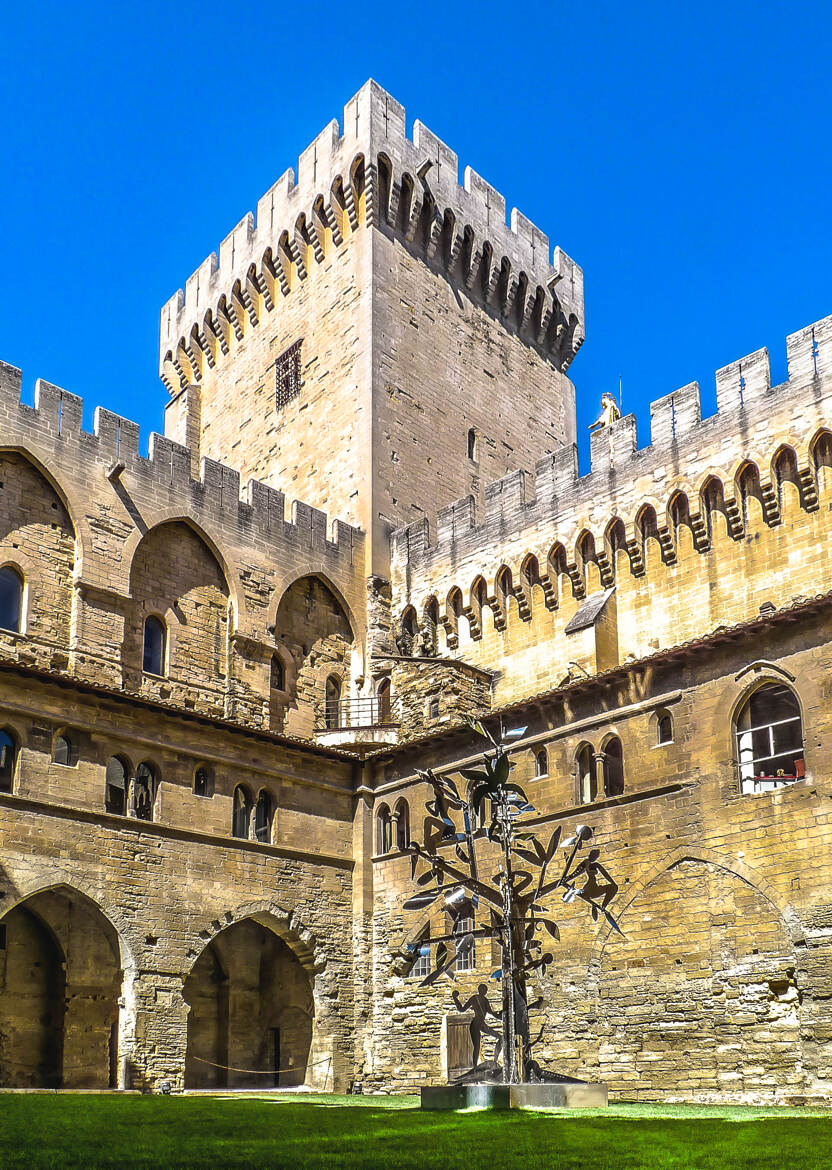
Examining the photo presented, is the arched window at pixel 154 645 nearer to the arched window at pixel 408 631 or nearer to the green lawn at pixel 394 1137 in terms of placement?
the arched window at pixel 408 631

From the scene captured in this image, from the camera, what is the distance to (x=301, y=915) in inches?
1075

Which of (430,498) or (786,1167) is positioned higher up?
(430,498)

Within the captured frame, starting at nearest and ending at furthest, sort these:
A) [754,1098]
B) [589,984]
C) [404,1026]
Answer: [754,1098] < [589,984] < [404,1026]

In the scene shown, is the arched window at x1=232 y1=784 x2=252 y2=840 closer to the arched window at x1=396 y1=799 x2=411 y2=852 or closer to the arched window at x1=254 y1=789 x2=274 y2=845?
the arched window at x1=254 y1=789 x2=274 y2=845

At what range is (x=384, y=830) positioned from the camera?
95.3 ft

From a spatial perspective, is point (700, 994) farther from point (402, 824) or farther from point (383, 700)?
point (383, 700)

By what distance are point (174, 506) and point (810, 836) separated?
15511mm

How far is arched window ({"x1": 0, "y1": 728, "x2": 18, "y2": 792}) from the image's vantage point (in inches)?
923

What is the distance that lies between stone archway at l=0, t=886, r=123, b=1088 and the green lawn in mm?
6751

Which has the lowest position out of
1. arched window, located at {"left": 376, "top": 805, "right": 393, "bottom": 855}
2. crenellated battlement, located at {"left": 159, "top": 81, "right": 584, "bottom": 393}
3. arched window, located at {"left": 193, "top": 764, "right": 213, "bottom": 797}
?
arched window, located at {"left": 376, "top": 805, "right": 393, "bottom": 855}

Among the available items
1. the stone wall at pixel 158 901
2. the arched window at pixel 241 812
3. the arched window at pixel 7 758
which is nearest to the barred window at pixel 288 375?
the stone wall at pixel 158 901

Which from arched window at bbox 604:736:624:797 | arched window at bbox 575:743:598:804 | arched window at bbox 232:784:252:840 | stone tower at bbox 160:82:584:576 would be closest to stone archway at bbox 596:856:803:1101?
arched window at bbox 604:736:624:797

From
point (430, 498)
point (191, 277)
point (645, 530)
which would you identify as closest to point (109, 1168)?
point (645, 530)

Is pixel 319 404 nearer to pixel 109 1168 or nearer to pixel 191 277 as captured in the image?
pixel 191 277
